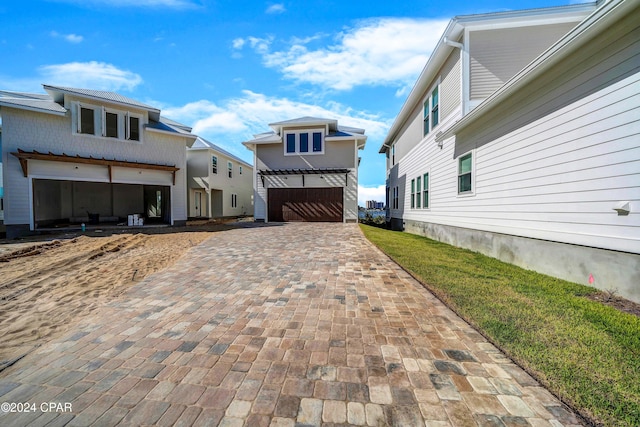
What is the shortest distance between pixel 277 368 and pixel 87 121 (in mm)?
16168

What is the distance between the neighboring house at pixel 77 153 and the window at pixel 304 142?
608 centimetres

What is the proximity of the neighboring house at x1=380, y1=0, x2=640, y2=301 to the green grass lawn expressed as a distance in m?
0.89

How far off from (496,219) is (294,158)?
1307 centimetres

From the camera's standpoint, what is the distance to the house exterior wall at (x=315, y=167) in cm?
1683

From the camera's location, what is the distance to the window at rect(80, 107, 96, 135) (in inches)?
484

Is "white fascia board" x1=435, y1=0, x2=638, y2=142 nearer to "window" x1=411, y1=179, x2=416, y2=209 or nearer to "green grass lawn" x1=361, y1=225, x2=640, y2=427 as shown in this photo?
"green grass lawn" x1=361, y1=225, x2=640, y2=427

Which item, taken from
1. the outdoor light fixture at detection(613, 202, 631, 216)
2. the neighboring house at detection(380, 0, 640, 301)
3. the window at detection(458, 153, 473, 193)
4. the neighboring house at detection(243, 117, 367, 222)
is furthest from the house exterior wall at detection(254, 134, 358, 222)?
the outdoor light fixture at detection(613, 202, 631, 216)

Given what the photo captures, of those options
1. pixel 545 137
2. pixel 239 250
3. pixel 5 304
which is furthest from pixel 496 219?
pixel 5 304

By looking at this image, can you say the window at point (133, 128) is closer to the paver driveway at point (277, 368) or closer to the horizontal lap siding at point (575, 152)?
the paver driveway at point (277, 368)

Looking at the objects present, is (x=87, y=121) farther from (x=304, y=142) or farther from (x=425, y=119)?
(x=425, y=119)

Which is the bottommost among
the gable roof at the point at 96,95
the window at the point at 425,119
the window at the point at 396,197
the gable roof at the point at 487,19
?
the window at the point at 396,197

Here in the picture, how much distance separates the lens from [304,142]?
1734 centimetres

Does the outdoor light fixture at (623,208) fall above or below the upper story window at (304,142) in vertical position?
below

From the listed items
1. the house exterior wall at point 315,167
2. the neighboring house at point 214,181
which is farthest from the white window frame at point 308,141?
the neighboring house at point 214,181
